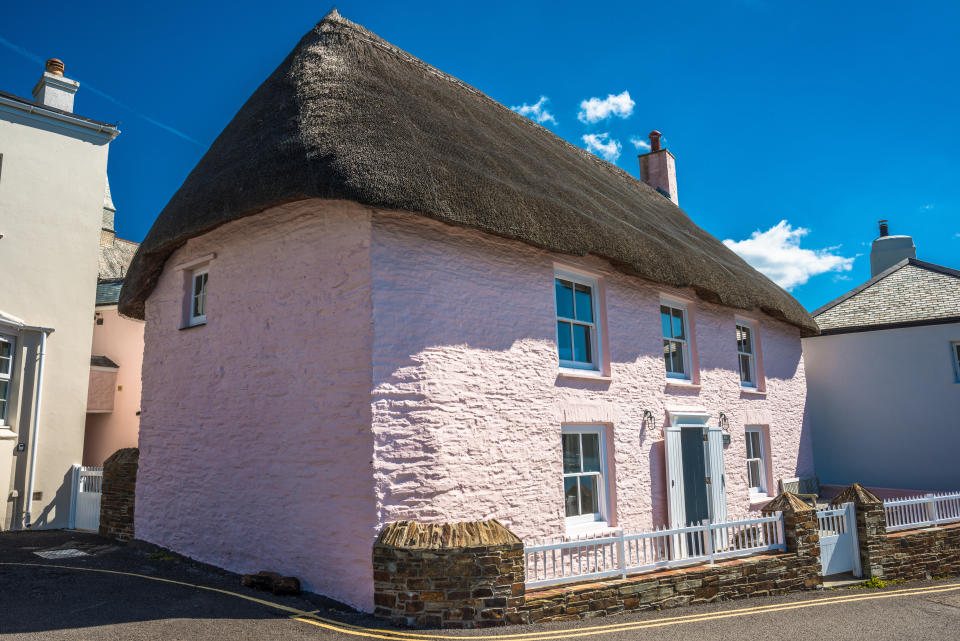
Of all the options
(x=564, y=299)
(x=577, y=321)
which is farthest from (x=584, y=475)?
(x=564, y=299)

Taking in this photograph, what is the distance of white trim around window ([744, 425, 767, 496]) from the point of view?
43.2 ft

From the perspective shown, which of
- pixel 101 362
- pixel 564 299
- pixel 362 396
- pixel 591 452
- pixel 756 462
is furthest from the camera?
pixel 101 362

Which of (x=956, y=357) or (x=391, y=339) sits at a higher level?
(x=956, y=357)

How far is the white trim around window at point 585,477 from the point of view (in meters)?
8.88

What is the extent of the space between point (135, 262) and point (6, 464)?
4.53 metres

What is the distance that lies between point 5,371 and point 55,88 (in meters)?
6.10

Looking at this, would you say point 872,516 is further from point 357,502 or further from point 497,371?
point 357,502

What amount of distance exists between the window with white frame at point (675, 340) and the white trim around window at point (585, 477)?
101 inches

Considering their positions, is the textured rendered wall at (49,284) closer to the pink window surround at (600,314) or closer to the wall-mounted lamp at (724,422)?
the pink window surround at (600,314)

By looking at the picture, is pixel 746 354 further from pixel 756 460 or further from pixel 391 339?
pixel 391 339

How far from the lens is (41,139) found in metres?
12.7

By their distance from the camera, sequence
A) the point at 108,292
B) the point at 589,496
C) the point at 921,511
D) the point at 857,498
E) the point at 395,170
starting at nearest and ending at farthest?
the point at 395,170
the point at 589,496
the point at 857,498
the point at 921,511
the point at 108,292

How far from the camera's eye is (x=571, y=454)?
9.02 metres

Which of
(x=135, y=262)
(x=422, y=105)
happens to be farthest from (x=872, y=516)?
(x=135, y=262)
